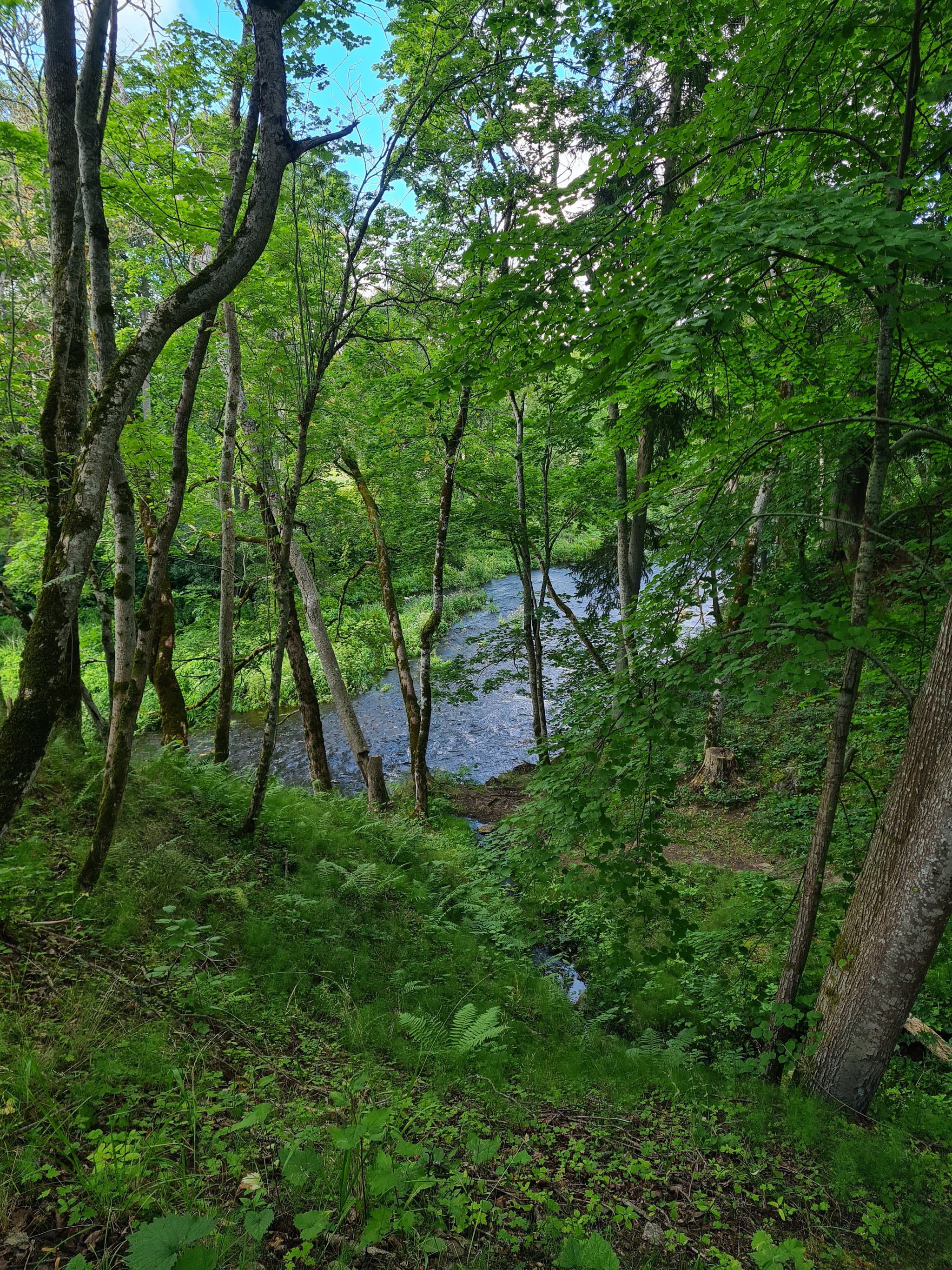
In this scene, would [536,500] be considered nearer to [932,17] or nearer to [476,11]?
[476,11]

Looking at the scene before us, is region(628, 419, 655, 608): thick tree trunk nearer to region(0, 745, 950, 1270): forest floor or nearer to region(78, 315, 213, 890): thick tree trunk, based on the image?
region(0, 745, 950, 1270): forest floor

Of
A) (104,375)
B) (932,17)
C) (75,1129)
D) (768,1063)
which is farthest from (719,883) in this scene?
(104,375)

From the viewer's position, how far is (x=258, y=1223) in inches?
74.0

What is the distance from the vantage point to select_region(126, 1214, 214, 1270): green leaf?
5.08 ft

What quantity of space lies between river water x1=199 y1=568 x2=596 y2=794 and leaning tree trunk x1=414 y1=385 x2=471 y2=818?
2919mm

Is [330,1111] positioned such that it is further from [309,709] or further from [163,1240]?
[309,709]

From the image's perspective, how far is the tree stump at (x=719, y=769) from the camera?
1015cm

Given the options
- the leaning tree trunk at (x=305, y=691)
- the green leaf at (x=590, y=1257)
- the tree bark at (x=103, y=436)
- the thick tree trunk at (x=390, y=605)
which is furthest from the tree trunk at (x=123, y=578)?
the thick tree trunk at (x=390, y=605)

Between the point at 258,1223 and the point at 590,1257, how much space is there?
1.15 m

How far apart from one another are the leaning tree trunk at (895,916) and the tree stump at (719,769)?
664cm

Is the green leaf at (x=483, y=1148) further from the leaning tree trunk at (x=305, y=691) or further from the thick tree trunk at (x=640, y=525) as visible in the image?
the thick tree trunk at (x=640, y=525)

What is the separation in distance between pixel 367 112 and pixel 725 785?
10.6 metres

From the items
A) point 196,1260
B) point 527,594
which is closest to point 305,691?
point 527,594

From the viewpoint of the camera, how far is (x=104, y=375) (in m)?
3.52
